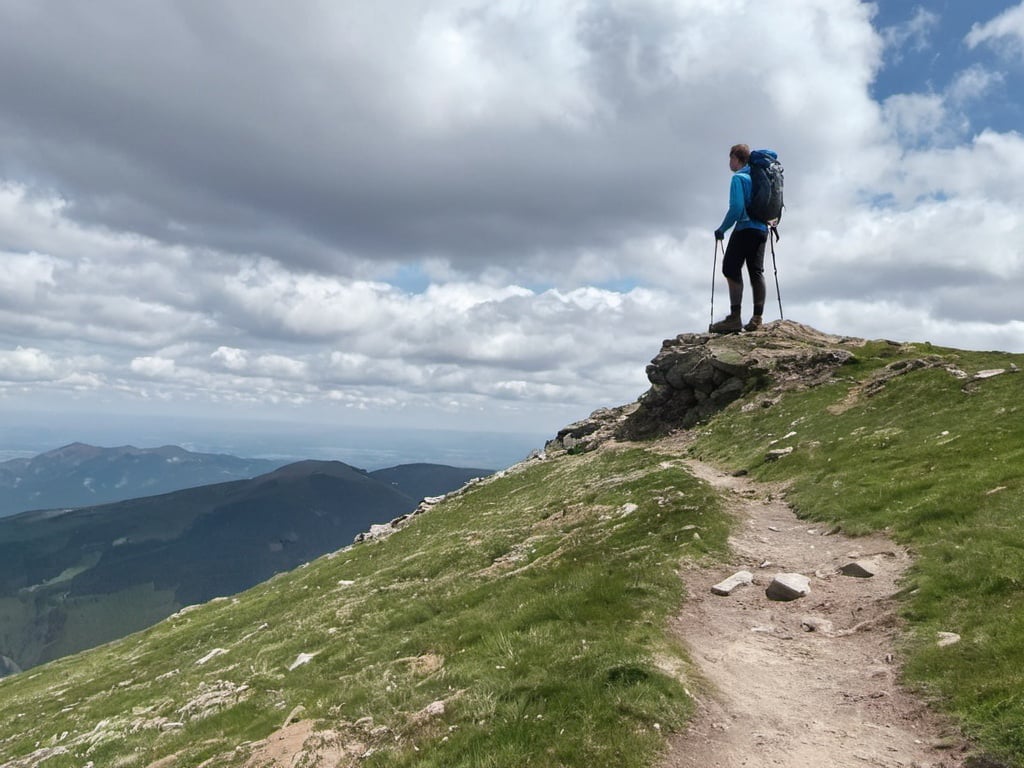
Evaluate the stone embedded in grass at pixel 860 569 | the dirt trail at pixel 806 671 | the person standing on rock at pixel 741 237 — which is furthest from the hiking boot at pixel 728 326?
→ the stone embedded in grass at pixel 860 569

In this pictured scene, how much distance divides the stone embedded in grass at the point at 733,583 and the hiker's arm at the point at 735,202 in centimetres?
2659

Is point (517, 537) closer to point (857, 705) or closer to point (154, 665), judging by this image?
point (857, 705)

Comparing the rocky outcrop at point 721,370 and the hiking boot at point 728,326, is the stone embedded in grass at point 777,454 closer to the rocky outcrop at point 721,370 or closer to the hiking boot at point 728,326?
the rocky outcrop at point 721,370

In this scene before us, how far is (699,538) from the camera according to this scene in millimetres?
19078

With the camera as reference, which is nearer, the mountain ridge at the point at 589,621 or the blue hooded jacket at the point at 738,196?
the mountain ridge at the point at 589,621

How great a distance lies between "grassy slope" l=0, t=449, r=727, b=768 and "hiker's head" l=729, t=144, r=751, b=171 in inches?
735

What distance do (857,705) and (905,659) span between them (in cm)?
166

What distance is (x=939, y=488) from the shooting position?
1866cm

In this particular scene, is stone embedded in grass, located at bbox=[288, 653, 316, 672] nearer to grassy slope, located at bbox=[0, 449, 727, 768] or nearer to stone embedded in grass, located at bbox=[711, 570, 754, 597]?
grassy slope, located at bbox=[0, 449, 727, 768]

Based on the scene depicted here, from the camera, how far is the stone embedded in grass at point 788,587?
14758mm

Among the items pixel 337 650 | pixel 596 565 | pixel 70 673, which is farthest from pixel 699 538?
pixel 70 673

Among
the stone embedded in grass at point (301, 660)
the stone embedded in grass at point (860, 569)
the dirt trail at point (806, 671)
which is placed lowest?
the stone embedded in grass at point (301, 660)

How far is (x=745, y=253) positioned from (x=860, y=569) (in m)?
28.3

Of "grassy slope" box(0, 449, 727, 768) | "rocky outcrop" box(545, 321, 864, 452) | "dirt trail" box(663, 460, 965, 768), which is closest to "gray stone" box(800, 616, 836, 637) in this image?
"dirt trail" box(663, 460, 965, 768)
